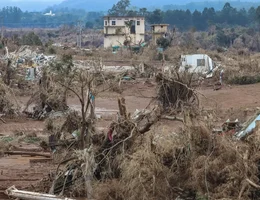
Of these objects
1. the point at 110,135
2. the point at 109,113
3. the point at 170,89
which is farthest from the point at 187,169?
the point at 109,113

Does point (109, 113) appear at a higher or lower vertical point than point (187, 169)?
lower

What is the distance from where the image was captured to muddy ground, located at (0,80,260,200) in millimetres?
12148

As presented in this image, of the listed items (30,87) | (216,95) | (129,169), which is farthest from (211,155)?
(30,87)

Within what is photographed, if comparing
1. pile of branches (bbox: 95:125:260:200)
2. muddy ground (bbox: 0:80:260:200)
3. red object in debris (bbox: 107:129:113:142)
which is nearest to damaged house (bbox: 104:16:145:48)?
muddy ground (bbox: 0:80:260:200)

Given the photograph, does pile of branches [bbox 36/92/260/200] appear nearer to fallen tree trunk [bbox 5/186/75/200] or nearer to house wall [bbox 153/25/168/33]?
fallen tree trunk [bbox 5/186/75/200]

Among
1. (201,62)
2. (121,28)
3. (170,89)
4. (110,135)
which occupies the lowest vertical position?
(201,62)

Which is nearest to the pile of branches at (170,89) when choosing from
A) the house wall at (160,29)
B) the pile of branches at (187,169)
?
the pile of branches at (187,169)

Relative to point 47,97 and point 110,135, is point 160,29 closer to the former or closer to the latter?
point 47,97

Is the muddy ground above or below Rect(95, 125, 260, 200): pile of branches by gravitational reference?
below

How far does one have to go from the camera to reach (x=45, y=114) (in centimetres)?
1939

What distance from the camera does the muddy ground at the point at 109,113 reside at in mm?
12148

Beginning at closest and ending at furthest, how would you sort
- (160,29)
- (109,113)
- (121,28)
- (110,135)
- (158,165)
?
(158,165), (110,135), (109,113), (160,29), (121,28)

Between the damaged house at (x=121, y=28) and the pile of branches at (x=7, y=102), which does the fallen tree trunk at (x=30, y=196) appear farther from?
the damaged house at (x=121, y=28)

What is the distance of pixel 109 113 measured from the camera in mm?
20953
